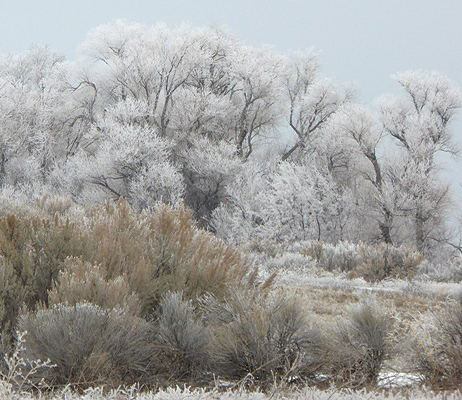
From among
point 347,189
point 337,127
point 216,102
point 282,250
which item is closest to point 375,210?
point 347,189

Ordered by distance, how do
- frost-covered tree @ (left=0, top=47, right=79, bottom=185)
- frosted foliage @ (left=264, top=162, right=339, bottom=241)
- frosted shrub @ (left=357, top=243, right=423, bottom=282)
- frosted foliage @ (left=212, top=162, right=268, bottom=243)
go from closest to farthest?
frosted shrub @ (left=357, top=243, right=423, bottom=282)
frosted foliage @ (left=264, top=162, right=339, bottom=241)
frosted foliage @ (left=212, top=162, right=268, bottom=243)
frost-covered tree @ (left=0, top=47, right=79, bottom=185)

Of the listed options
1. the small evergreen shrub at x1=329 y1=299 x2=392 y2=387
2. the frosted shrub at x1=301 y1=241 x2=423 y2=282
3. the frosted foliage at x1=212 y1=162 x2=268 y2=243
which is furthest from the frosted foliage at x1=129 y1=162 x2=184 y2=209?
the small evergreen shrub at x1=329 y1=299 x2=392 y2=387

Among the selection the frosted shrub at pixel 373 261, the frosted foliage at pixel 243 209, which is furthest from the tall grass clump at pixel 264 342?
the frosted foliage at pixel 243 209

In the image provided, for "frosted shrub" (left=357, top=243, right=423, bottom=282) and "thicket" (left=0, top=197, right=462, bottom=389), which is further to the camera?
"frosted shrub" (left=357, top=243, right=423, bottom=282)

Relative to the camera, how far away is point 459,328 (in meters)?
4.04

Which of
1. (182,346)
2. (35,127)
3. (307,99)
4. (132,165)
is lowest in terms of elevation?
(132,165)

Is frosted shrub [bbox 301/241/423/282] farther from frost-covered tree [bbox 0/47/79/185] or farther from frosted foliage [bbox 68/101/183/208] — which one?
frost-covered tree [bbox 0/47/79/185]

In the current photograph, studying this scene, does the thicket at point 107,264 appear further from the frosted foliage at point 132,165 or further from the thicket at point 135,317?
the frosted foliage at point 132,165

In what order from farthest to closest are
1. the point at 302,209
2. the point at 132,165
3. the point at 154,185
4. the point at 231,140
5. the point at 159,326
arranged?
the point at 231,140 < the point at 132,165 < the point at 154,185 < the point at 302,209 < the point at 159,326

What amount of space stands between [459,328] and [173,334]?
2.02 meters

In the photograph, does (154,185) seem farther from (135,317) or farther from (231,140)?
(135,317)

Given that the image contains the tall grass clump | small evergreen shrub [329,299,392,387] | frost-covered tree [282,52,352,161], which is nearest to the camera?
the tall grass clump

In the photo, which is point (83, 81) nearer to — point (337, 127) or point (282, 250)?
point (337, 127)

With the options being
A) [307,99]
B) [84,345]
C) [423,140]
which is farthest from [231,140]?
[84,345]
